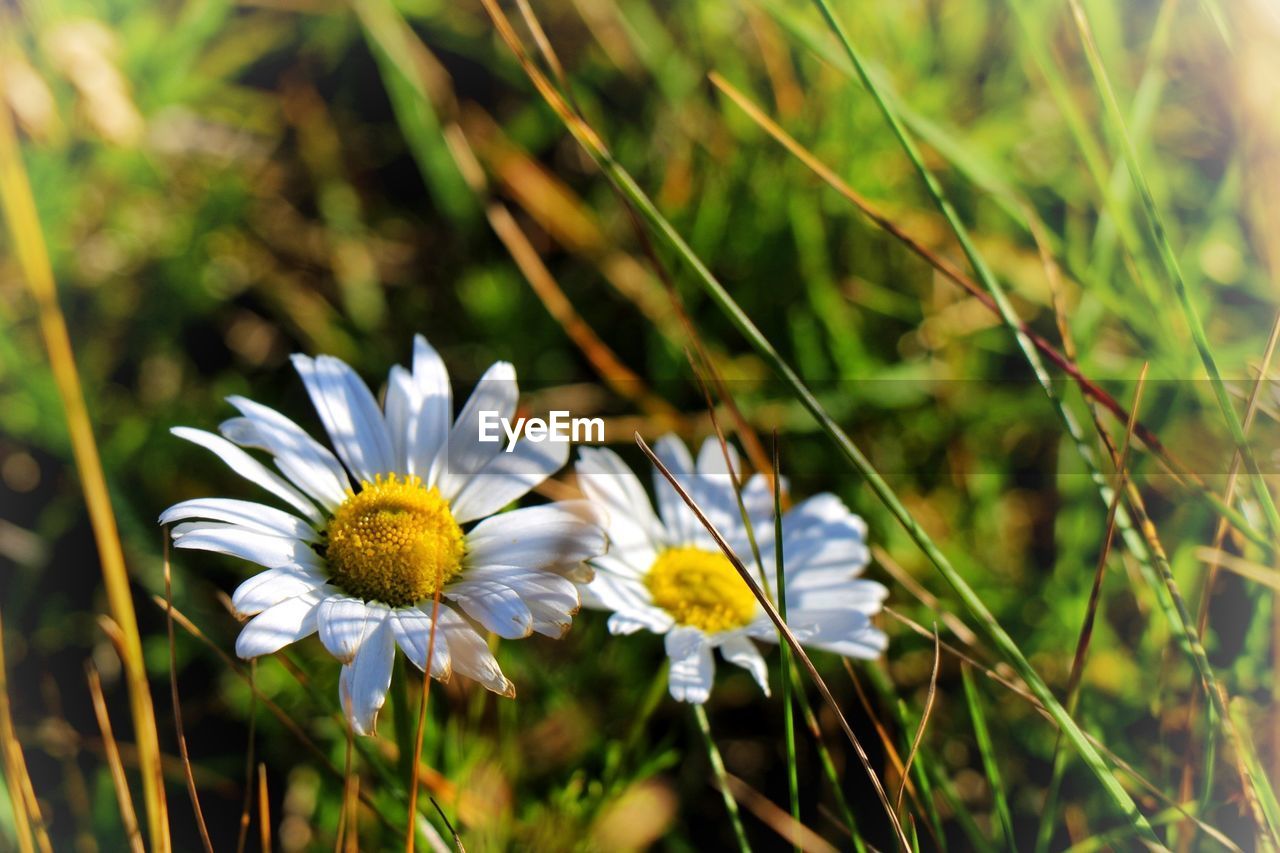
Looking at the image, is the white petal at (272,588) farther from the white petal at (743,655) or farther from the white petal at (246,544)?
the white petal at (743,655)

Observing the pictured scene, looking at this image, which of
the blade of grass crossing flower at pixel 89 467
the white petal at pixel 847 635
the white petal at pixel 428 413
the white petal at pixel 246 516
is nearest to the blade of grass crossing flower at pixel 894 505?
the white petal at pixel 847 635

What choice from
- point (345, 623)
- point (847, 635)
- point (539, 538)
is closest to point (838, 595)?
point (847, 635)

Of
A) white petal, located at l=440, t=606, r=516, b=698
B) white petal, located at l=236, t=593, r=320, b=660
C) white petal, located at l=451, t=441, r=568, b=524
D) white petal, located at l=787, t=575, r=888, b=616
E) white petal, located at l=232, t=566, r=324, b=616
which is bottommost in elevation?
white petal, located at l=787, t=575, r=888, b=616

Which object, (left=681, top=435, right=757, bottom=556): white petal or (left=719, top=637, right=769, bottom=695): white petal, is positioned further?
(left=681, top=435, right=757, bottom=556): white petal

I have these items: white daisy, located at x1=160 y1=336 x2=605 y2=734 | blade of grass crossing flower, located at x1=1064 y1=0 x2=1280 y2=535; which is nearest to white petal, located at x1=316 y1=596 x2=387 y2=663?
white daisy, located at x1=160 y1=336 x2=605 y2=734

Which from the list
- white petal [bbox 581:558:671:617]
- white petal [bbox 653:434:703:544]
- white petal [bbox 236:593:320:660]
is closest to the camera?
white petal [bbox 236:593:320:660]

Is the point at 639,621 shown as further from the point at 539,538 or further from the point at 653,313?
the point at 653,313

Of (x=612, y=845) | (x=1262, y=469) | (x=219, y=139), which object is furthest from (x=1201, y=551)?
(x=219, y=139)

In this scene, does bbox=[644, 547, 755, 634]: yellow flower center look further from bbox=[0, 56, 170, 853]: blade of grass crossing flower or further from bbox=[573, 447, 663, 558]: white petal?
bbox=[0, 56, 170, 853]: blade of grass crossing flower
